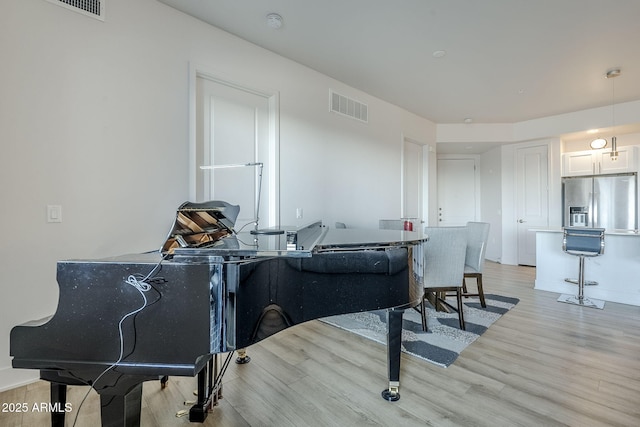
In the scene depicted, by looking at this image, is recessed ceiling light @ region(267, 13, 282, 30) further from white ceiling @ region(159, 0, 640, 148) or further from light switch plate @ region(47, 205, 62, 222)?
light switch plate @ region(47, 205, 62, 222)

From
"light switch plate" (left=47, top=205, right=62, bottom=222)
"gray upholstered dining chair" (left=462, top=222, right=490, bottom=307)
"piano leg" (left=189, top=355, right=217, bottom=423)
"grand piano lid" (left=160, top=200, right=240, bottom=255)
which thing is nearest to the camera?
"grand piano lid" (left=160, top=200, right=240, bottom=255)

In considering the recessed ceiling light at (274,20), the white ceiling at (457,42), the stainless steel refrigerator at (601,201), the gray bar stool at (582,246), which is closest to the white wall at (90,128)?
the white ceiling at (457,42)

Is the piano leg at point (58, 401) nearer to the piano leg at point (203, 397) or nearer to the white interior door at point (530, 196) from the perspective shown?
the piano leg at point (203, 397)

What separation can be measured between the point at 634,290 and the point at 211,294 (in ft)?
15.5

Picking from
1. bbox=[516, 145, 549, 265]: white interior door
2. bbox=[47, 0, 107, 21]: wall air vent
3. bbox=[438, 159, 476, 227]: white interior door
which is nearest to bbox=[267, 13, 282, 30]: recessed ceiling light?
bbox=[47, 0, 107, 21]: wall air vent

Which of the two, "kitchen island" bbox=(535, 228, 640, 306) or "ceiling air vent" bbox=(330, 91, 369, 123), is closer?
"kitchen island" bbox=(535, 228, 640, 306)

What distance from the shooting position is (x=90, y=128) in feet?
6.89

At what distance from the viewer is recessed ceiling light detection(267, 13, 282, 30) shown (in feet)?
8.44

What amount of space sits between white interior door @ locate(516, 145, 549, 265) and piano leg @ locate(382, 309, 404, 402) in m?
5.16

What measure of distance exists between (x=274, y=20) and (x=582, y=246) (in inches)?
161

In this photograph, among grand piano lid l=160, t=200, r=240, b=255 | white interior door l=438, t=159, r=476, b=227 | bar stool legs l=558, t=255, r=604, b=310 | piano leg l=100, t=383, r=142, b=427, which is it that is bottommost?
bar stool legs l=558, t=255, r=604, b=310

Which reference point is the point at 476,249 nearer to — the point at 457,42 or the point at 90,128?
the point at 457,42

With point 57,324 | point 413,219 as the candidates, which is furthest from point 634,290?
point 57,324

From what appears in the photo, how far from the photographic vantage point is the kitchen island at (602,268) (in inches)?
132
